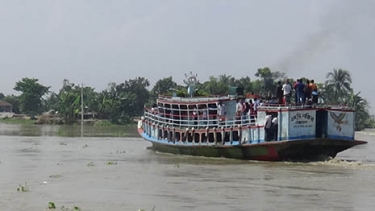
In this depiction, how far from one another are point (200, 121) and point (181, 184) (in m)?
11.8

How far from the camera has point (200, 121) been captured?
30.1m

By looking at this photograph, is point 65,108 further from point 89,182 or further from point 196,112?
point 89,182

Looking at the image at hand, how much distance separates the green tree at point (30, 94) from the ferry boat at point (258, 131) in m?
69.1

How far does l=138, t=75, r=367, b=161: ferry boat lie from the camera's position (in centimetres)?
2516

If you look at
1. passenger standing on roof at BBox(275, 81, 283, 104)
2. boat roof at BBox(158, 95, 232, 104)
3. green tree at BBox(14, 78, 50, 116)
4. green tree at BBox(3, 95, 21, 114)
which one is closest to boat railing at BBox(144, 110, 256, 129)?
boat roof at BBox(158, 95, 232, 104)

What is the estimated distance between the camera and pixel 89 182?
18.7 metres

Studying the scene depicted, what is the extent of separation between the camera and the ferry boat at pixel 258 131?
25.2 m

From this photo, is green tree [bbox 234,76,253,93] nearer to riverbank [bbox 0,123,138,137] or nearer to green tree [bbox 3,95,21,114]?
riverbank [bbox 0,123,138,137]

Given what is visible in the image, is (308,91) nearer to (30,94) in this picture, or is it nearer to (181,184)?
(181,184)

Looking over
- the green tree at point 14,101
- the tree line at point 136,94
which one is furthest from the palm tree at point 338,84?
the green tree at point 14,101

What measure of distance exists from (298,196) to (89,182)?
576 centimetres

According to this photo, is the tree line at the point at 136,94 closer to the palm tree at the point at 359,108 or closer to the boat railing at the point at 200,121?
the palm tree at the point at 359,108

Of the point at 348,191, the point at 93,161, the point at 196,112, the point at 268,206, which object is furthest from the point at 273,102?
the point at 268,206

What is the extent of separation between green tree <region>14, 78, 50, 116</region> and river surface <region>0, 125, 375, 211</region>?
7181cm
